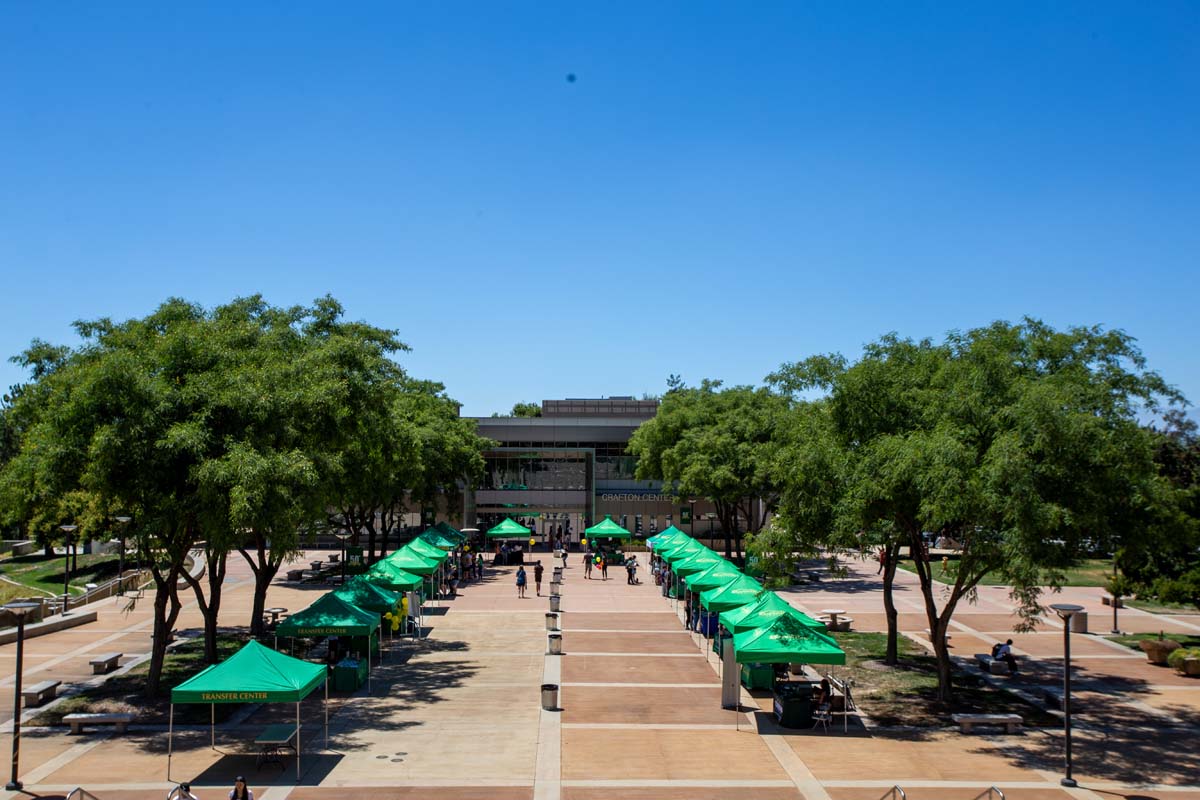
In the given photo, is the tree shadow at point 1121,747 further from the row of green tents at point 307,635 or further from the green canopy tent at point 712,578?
the row of green tents at point 307,635

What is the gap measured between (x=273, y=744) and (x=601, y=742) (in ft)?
20.2

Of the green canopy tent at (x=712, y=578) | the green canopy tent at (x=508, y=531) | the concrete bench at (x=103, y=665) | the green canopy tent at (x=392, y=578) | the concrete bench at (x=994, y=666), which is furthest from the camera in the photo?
the green canopy tent at (x=508, y=531)

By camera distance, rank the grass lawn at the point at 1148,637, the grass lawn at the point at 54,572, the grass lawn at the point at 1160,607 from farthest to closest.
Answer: the grass lawn at the point at 54,572, the grass lawn at the point at 1160,607, the grass lawn at the point at 1148,637

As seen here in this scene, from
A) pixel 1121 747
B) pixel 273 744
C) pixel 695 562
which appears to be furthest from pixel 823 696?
pixel 695 562

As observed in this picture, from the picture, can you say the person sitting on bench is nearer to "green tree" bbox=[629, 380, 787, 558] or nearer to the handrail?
→ the handrail

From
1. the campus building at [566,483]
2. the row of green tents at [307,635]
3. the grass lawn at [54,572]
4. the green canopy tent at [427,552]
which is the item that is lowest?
the grass lawn at [54,572]

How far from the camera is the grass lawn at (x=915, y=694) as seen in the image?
21.1 m

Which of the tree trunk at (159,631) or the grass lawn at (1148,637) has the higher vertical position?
the tree trunk at (159,631)

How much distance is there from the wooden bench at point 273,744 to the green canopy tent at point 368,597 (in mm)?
8416

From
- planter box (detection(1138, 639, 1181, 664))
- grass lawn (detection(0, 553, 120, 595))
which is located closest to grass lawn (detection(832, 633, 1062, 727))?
planter box (detection(1138, 639, 1181, 664))

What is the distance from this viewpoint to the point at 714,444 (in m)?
48.3

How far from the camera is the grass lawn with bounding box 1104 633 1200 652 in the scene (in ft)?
97.6

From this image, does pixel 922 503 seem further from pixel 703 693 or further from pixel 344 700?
pixel 344 700

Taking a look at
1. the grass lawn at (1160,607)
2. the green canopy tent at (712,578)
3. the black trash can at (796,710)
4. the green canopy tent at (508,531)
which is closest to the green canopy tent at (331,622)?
the black trash can at (796,710)
